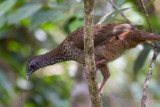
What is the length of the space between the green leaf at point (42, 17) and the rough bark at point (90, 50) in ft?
5.32

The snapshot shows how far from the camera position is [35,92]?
5.85m

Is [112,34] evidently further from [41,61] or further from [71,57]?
[41,61]

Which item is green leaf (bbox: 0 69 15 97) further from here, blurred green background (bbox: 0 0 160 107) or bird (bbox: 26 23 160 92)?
bird (bbox: 26 23 160 92)

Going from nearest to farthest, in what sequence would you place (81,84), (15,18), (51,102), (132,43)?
(132,43) → (15,18) → (81,84) → (51,102)

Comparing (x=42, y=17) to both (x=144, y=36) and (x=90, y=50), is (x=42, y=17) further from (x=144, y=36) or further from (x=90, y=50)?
(x=90, y=50)

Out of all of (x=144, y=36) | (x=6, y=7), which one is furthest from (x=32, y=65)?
(x=144, y=36)

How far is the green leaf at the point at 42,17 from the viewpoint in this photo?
4.21 m

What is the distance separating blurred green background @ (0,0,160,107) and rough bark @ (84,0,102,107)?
1.15 meters

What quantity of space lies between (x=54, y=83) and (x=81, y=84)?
3.22ft

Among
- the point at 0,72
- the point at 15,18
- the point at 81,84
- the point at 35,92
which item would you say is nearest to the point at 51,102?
the point at 35,92

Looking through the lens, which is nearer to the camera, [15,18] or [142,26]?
[142,26]

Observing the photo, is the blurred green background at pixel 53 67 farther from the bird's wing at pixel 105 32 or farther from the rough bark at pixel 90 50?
the rough bark at pixel 90 50

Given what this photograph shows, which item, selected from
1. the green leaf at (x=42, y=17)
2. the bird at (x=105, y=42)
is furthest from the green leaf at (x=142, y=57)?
the green leaf at (x=42, y=17)

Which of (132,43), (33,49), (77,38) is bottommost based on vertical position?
(132,43)
